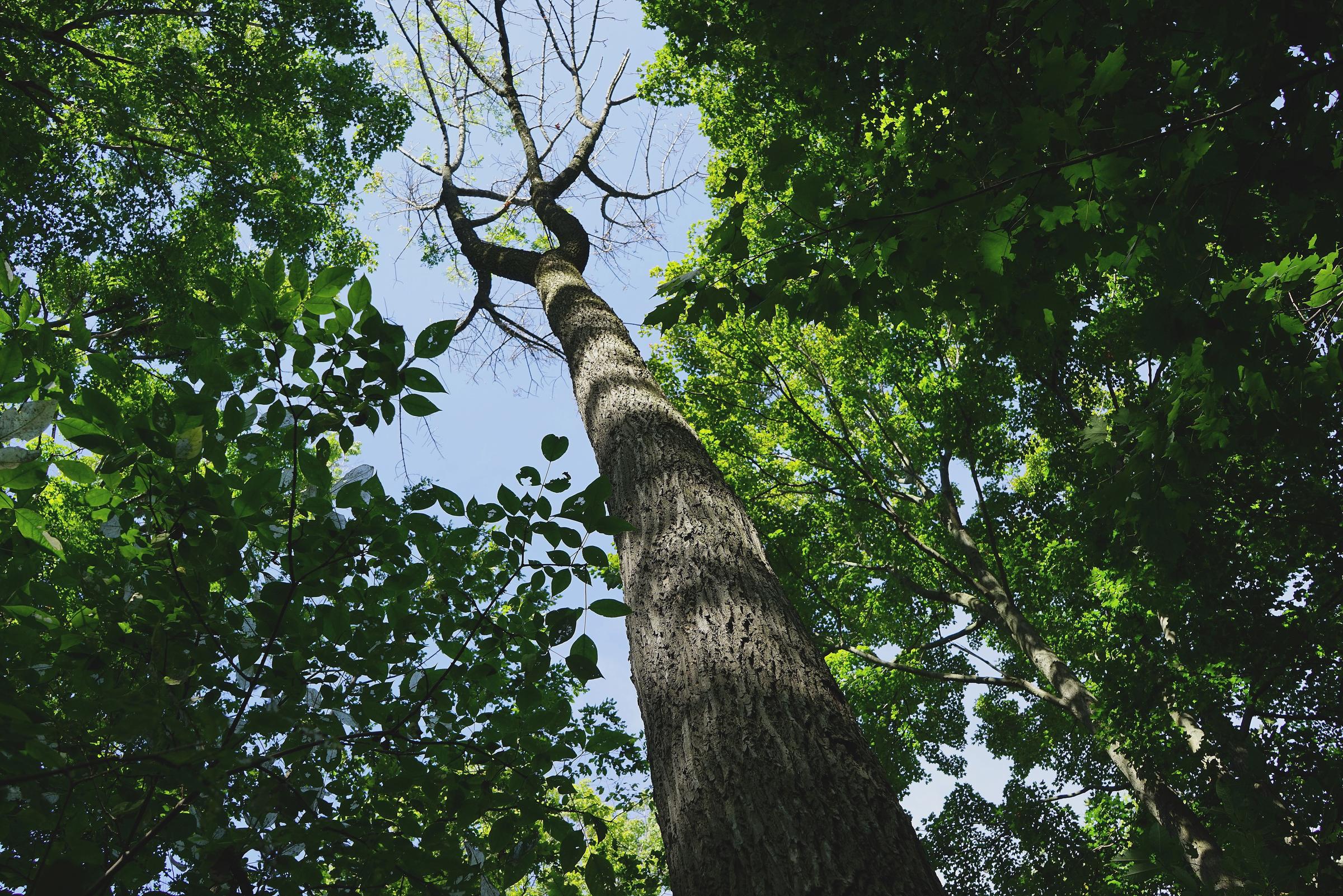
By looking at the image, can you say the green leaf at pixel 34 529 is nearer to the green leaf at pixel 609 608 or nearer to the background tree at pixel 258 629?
the background tree at pixel 258 629

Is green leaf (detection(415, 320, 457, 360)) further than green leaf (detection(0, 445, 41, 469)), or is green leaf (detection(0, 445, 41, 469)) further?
green leaf (detection(415, 320, 457, 360))

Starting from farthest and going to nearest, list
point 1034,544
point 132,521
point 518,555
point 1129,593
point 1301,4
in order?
point 1034,544 < point 1129,593 < point 1301,4 < point 518,555 < point 132,521

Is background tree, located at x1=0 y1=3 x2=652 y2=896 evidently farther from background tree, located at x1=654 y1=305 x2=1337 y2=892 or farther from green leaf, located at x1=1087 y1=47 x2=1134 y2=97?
background tree, located at x1=654 y1=305 x2=1337 y2=892

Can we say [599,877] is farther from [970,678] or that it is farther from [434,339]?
[970,678]

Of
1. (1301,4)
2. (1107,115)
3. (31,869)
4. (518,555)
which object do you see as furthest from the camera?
(1107,115)

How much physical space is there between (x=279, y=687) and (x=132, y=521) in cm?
57

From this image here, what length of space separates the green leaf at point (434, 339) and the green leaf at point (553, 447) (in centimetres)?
35

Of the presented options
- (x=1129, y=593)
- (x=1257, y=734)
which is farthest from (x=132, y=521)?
(x=1129, y=593)

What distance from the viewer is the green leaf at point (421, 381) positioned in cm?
174

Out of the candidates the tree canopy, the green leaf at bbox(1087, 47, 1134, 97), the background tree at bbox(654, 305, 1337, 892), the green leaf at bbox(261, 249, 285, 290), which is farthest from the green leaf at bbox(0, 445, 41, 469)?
the background tree at bbox(654, 305, 1337, 892)

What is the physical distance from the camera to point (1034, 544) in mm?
10383

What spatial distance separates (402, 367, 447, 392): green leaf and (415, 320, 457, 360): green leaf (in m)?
0.05

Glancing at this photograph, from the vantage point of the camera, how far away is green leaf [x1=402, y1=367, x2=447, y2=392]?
174 centimetres

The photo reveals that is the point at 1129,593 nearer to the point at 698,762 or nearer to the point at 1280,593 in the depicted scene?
the point at 1280,593
